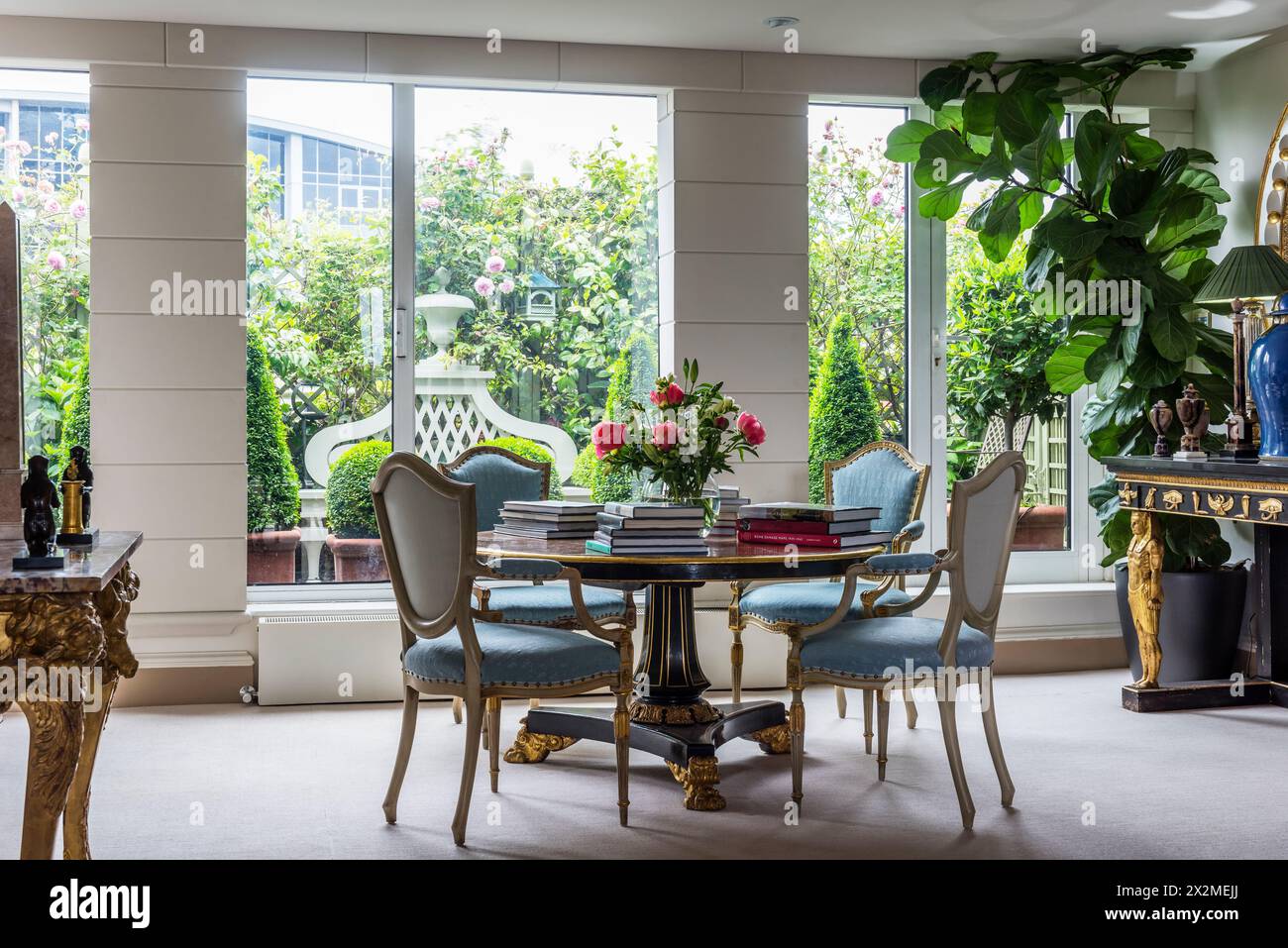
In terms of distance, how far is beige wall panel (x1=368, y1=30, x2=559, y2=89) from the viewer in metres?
5.04

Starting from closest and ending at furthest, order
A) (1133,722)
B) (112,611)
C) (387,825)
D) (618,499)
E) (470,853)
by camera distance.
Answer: (112,611), (470,853), (387,825), (1133,722), (618,499)

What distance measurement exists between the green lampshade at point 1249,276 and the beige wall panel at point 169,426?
3.72 m

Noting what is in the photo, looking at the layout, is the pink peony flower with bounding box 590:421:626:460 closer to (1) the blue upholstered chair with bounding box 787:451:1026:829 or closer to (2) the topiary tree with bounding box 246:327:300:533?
(1) the blue upholstered chair with bounding box 787:451:1026:829

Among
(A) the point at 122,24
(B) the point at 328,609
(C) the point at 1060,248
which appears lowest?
(B) the point at 328,609

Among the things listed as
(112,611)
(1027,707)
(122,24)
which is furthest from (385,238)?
(1027,707)

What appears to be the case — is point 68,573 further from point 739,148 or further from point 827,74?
point 827,74

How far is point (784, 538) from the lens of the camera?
3.59m

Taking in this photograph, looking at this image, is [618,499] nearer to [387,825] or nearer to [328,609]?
[328,609]

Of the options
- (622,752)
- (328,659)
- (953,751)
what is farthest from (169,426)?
(953,751)

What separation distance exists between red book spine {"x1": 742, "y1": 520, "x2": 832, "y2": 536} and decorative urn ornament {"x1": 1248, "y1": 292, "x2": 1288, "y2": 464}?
1.81 metres

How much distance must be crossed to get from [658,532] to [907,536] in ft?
3.66

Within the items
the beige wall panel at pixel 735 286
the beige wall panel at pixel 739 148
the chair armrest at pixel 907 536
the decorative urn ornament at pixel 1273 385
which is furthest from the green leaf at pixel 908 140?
the chair armrest at pixel 907 536

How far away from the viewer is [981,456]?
5719mm
